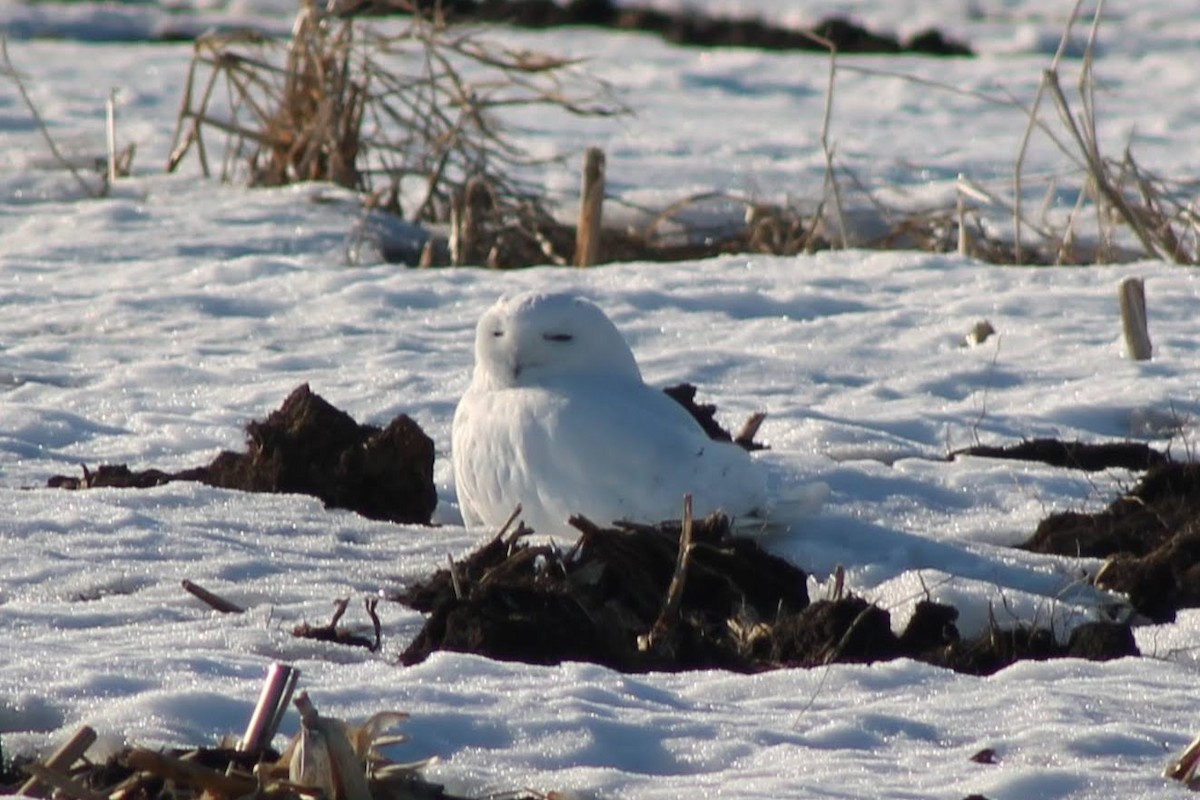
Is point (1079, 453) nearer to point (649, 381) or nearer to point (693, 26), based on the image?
point (649, 381)

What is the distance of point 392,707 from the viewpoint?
2.79m

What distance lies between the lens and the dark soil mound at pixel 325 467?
4.38m

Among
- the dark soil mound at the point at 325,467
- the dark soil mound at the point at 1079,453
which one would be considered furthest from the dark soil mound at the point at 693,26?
the dark soil mound at the point at 325,467

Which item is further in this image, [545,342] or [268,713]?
[545,342]

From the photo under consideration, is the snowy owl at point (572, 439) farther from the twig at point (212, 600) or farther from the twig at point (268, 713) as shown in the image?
the twig at point (268, 713)

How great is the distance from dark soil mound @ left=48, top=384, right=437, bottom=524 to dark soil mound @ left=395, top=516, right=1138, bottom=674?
0.79 meters

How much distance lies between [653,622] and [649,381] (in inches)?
87.1

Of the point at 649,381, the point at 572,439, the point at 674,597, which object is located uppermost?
the point at 572,439

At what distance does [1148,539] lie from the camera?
4.07 m

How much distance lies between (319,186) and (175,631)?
552 cm

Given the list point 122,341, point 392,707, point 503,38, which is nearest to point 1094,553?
point 392,707

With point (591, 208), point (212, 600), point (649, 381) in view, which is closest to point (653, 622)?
point (212, 600)

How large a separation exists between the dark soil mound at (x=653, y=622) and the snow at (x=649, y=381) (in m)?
0.14

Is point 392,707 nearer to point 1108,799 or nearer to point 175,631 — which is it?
point 175,631
